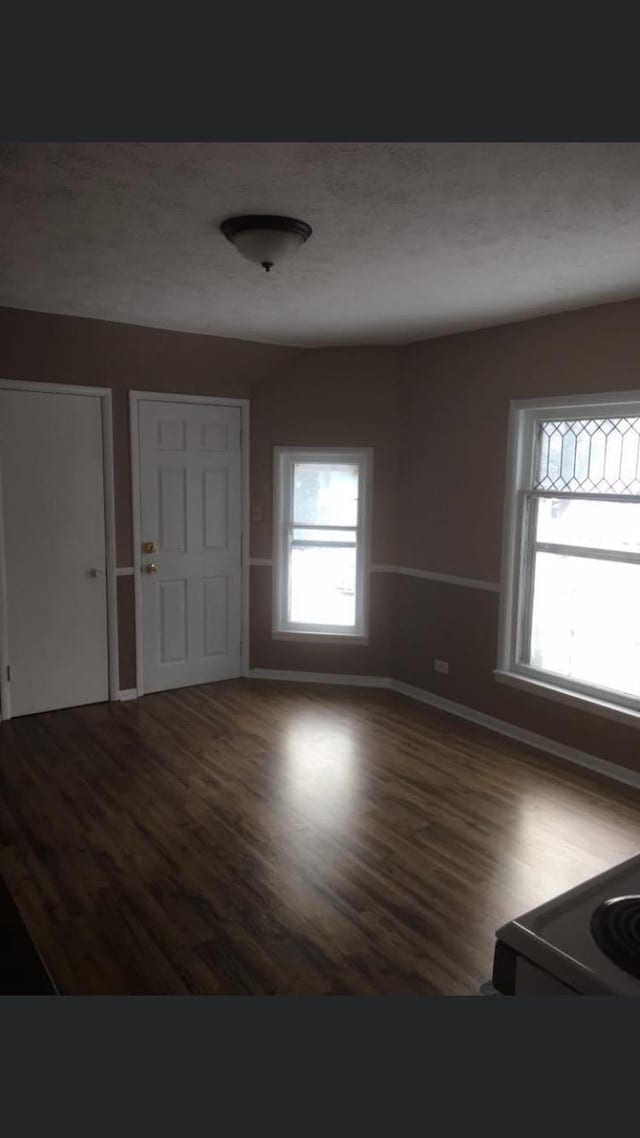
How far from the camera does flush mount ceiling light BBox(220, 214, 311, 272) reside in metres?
2.53

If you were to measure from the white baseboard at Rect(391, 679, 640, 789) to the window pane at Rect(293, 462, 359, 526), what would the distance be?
1.31 metres

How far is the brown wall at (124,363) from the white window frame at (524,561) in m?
1.84

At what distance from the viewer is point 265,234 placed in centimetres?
255

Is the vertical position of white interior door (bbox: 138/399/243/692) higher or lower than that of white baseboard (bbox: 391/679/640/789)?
higher

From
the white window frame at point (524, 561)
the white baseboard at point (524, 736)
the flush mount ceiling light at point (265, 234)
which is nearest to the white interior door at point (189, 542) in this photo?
the white baseboard at point (524, 736)

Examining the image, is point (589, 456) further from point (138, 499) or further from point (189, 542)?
point (138, 499)

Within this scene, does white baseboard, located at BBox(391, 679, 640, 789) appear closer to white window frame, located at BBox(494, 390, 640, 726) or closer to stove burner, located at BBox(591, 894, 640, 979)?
white window frame, located at BBox(494, 390, 640, 726)

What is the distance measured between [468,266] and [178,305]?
1.66 m

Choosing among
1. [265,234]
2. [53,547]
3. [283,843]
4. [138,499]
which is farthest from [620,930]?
[138,499]

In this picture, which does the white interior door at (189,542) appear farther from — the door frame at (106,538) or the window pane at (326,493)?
the window pane at (326,493)

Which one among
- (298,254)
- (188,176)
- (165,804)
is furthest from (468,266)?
(165,804)

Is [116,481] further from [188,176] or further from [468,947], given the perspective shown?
[468,947]

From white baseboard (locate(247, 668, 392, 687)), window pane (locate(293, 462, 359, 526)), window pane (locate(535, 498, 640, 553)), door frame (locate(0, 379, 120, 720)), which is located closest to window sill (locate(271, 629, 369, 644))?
white baseboard (locate(247, 668, 392, 687))

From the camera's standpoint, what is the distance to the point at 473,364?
4535 millimetres
